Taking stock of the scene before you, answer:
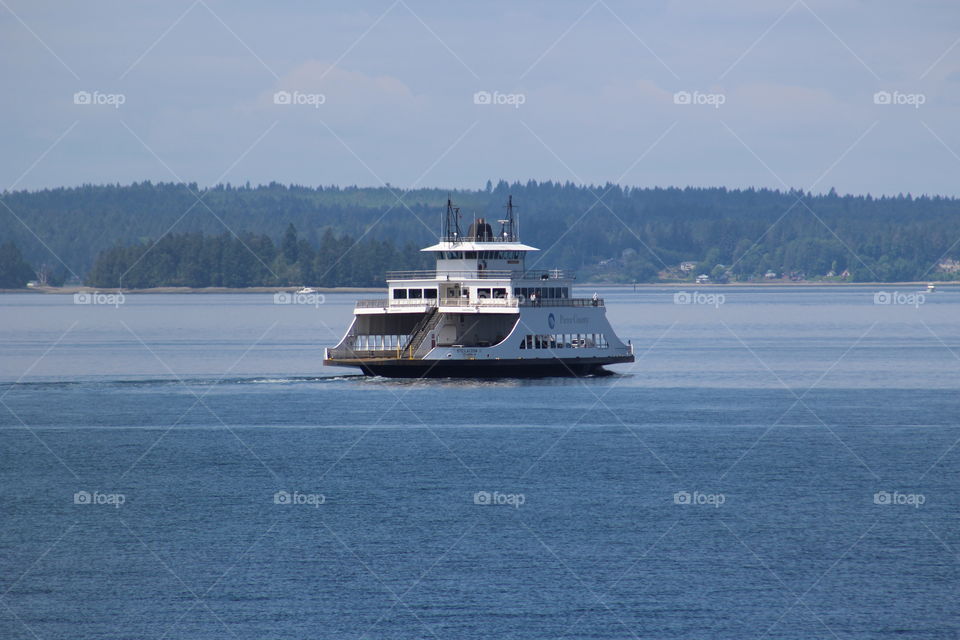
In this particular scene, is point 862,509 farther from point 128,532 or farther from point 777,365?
point 777,365

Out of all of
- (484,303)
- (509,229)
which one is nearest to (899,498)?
(484,303)

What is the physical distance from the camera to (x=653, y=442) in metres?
58.2

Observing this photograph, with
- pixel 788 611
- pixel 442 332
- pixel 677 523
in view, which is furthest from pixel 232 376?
pixel 788 611

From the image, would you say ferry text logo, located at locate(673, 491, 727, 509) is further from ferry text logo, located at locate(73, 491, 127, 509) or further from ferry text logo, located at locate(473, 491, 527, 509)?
ferry text logo, located at locate(73, 491, 127, 509)

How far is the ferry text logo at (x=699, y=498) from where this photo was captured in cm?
4544

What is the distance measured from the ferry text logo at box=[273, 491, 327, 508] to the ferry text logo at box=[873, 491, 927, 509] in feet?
56.5

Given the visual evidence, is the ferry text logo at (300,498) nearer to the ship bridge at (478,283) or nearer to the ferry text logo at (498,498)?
the ferry text logo at (498,498)

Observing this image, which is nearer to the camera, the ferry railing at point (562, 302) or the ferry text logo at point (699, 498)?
the ferry text logo at point (699, 498)

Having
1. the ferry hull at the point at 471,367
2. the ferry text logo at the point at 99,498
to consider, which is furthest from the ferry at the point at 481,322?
the ferry text logo at the point at 99,498

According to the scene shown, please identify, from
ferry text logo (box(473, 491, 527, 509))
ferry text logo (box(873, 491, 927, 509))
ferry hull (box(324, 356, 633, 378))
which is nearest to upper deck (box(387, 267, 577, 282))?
ferry hull (box(324, 356, 633, 378))

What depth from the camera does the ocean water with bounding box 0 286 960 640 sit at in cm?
3375

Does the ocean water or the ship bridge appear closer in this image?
the ocean water

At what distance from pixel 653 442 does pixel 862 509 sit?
1453 centimetres

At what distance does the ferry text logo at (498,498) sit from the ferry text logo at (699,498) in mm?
4854
